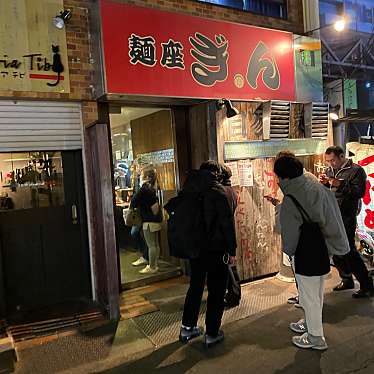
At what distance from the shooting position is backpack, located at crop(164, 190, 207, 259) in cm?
383

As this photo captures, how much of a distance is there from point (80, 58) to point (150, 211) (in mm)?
2458

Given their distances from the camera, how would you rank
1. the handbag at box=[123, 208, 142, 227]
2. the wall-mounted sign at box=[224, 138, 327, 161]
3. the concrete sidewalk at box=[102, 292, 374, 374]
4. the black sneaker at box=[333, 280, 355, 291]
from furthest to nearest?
the handbag at box=[123, 208, 142, 227]
the wall-mounted sign at box=[224, 138, 327, 161]
the black sneaker at box=[333, 280, 355, 291]
the concrete sidewalk at box=[102, 292, 374, 374]

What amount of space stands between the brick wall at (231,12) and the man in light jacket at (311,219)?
10.5 ft

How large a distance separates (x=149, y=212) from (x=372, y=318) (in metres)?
3.38

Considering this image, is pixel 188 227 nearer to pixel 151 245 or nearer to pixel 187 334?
pixel 187 334

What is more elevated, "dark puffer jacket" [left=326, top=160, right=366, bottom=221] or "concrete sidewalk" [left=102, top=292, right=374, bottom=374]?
"dark puffer jacket" [left=326, top=160, right=366, bottom=221]

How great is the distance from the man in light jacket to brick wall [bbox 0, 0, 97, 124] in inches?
107

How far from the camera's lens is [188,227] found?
3857 millimetres

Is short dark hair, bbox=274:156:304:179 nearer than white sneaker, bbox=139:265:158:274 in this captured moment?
Yes

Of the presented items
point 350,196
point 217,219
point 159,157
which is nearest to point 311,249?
point 217,219

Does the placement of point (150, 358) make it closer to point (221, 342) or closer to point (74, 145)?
point (221, 342)

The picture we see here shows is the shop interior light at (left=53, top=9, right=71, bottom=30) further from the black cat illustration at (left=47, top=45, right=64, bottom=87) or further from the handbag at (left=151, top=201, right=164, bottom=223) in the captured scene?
the handbag at (left=151, top=201, right=164, bottom=223)

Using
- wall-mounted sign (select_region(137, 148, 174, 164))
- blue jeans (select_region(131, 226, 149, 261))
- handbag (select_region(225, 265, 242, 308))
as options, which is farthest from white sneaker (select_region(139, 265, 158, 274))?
wall-mounted sign (select_region(137, 148, 174, 164))

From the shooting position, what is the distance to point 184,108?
6180 mm
